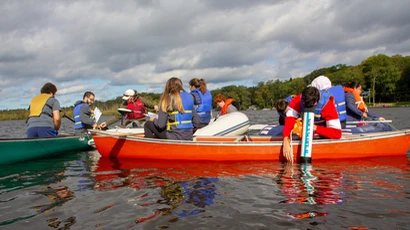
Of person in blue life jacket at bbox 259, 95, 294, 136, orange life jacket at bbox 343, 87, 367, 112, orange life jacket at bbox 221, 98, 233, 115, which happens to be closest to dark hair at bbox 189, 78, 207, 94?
orange life jacket at bbox 221, 98, 233, 115

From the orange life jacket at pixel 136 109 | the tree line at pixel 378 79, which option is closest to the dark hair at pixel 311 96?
the orange life jacket at pixel 136 109

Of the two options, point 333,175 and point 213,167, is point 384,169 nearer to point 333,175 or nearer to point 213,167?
point 333,175

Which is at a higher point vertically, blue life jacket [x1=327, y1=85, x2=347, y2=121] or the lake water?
blue life jacket [x1=327, y1=85, x2=347, y2=121]

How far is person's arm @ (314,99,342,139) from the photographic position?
6.29 m

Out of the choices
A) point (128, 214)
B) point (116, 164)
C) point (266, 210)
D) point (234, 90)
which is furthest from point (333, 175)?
point (234, 90)

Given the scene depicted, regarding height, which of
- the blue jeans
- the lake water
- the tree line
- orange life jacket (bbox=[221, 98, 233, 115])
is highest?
the tree line

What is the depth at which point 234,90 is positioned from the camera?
438ft

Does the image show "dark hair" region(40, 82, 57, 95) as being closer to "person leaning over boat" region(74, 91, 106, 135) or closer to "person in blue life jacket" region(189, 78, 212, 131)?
"person leaning over boat" region(74, 91, 106, 135)

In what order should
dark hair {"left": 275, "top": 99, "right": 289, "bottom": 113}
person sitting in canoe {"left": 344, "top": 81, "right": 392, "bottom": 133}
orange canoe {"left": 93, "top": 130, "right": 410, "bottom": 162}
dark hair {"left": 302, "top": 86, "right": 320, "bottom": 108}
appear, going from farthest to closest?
person sitting in canoe {"left": 344, "top": 81, "right": 392, "bottom": 133} < dark hair {"left": 275, "top": 99, "right": 289, "bottom": 113} < orange canoe {"left": 93, "top": 130, "right": 410, "bottom": 162} < dark hair {"left": 302, "top": 86, "right": 320, "bottom": 108}

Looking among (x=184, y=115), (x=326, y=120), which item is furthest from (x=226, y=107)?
(x=326, y=120)

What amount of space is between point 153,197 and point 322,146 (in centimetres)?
380

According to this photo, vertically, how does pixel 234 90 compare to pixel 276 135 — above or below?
above

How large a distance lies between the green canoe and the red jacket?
18.8 feet

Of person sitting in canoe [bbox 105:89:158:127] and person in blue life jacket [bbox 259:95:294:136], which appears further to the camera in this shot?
person sitting in canoe [bbox 105:89:158:127]
